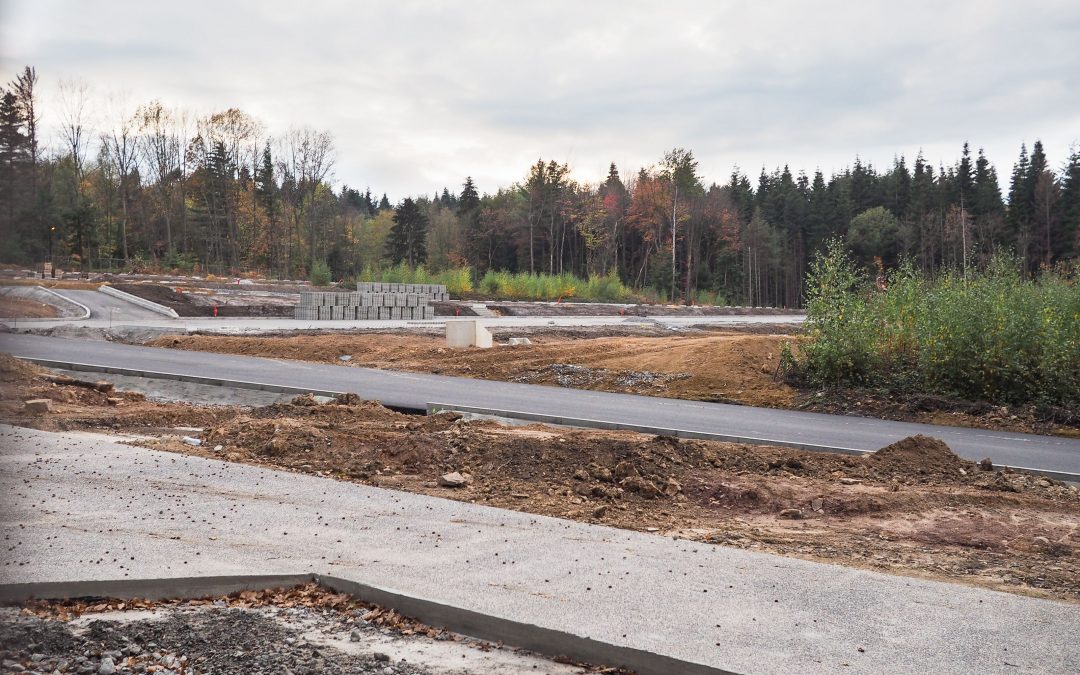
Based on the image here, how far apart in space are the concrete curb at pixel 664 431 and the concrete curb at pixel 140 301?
2231 cm

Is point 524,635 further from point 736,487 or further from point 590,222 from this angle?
point 590,222

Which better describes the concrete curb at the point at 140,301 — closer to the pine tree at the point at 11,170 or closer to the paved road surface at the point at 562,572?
the paved road surface at the point at 562,572

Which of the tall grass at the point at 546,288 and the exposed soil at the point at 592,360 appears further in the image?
the tall grass at the point at 546,288

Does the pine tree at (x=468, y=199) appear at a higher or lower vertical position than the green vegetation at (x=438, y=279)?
higher

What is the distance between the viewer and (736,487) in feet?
27.7

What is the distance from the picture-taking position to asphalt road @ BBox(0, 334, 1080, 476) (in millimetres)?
12039

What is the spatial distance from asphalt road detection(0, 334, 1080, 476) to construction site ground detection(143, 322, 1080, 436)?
85cm

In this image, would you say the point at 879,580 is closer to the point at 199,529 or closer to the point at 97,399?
the point at 199,529

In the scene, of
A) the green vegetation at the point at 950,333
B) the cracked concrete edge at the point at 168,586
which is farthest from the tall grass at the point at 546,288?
the cracked concrete edge at the point at 168,586

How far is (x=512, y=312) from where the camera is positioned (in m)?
41.7

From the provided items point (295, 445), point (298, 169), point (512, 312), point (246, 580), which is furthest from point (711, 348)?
point (298, 169)

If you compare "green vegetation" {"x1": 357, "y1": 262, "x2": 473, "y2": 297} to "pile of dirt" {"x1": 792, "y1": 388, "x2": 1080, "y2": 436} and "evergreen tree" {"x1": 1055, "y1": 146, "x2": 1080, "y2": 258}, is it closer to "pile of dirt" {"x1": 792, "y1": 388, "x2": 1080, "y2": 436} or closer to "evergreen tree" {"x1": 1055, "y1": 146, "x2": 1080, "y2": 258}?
"pile of dirt" {"x1": 792, "y1": 388, "x2": 1080, "y2": 436}

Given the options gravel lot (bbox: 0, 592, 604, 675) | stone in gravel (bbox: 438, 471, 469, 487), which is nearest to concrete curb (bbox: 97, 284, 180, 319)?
stone in gravel (bbox: 438, 471, 469, 487)

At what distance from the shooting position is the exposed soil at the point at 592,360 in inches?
692
